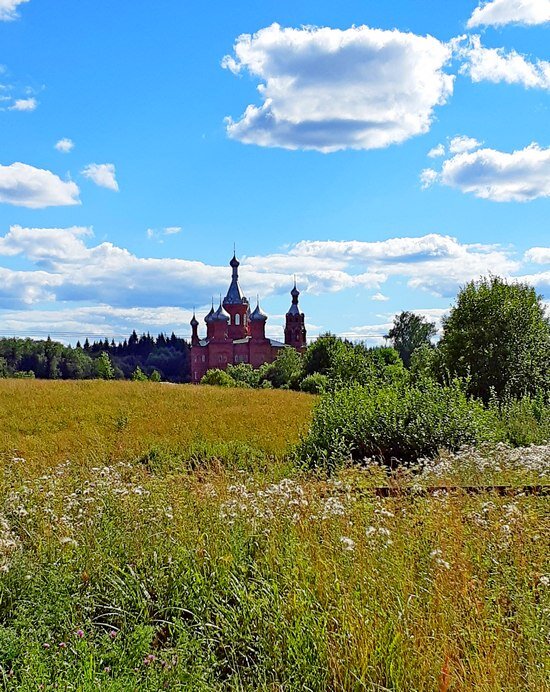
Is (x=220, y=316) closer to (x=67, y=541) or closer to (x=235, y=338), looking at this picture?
(x=235, y=338)

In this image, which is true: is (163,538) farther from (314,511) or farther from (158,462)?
(158,462)

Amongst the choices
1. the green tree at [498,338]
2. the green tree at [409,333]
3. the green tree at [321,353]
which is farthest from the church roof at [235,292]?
the green tree at [498,338]

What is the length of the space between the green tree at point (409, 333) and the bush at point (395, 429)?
63618 millimetres

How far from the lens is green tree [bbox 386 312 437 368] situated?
74.5m

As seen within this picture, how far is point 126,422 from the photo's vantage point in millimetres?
17078

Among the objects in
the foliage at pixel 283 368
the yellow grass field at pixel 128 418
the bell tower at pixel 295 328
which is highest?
the bell tower at pixel 295 328

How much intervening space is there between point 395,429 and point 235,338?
87.2 m

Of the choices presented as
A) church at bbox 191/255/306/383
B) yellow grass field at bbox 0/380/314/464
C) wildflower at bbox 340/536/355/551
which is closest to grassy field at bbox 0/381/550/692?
wildflower at bbox 340/536/355/551

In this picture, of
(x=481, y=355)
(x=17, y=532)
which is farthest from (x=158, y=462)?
(x=481, y=355)

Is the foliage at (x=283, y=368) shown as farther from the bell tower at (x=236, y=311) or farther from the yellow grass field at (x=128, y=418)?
the yellow grass field at (x=128, y=418)

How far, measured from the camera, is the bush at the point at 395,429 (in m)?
10.5

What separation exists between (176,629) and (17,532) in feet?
6.87

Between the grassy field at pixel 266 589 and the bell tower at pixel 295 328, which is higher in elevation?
the bell tower at pixel 295 328

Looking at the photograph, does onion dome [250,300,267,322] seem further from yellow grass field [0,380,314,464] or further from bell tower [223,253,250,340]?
yellow grass field [0,380,314,464]
